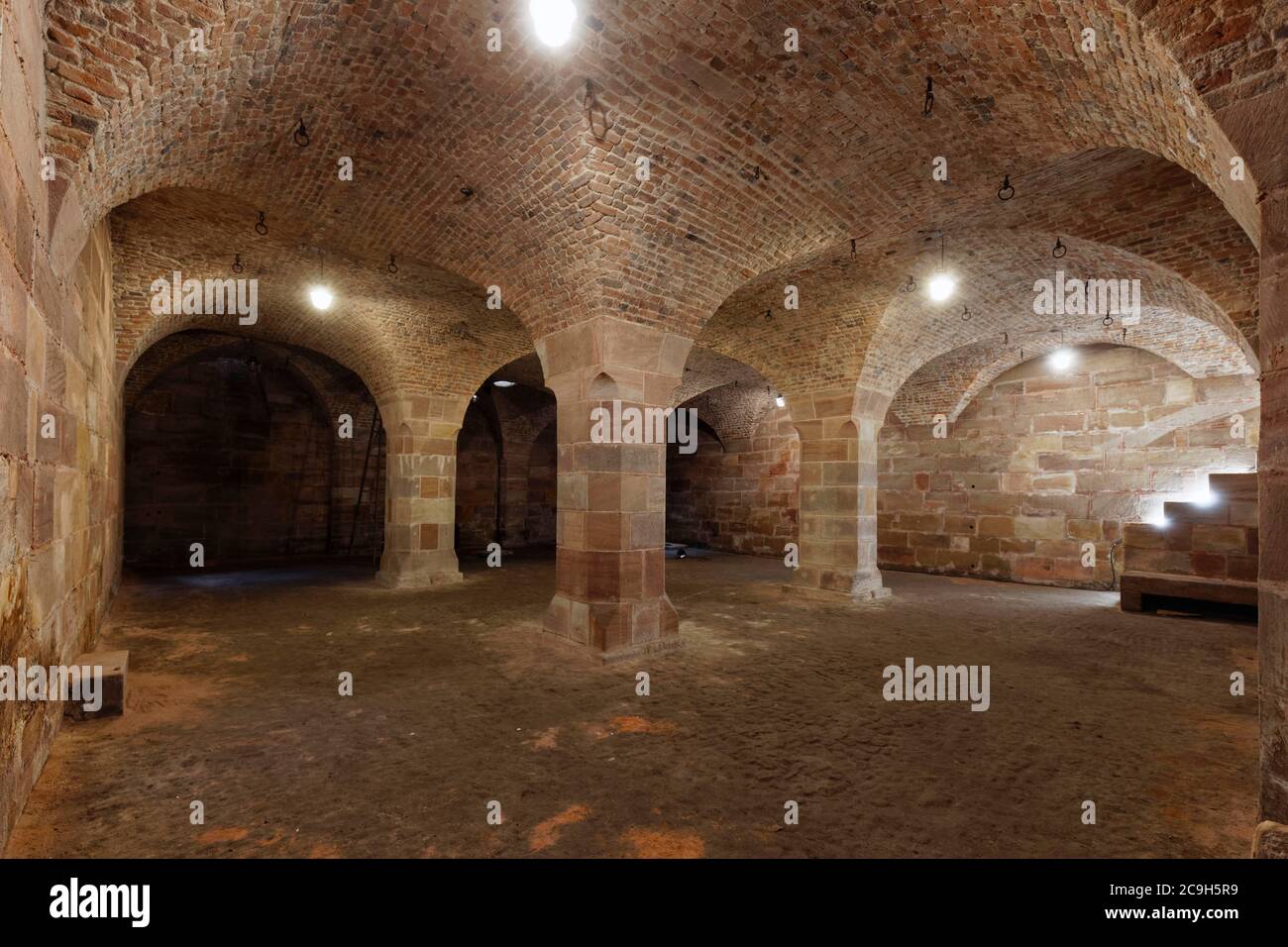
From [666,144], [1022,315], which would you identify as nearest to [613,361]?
[666,144]

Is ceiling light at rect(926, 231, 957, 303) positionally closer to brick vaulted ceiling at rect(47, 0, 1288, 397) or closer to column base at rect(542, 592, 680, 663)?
brick vaulted ceiling at rect(47, 0, 1288, 397)

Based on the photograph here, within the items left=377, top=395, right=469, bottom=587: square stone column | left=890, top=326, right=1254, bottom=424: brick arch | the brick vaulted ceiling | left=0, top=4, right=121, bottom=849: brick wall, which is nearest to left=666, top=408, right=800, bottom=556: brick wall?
left=890, top=326, right=1254, bottom=424: brick arch

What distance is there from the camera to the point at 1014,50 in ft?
10.4

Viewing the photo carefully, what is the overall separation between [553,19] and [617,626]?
402 cm

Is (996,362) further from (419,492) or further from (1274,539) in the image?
(419,492)

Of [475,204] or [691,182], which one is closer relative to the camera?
[691,182]

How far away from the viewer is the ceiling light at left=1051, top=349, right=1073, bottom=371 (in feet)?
30.6

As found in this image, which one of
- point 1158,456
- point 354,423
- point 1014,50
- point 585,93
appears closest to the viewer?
point 1014,50

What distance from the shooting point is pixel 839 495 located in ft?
Answer: 26.9

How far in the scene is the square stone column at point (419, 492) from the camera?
861cm

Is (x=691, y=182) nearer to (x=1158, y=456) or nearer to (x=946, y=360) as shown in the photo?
(x=946, y=360)

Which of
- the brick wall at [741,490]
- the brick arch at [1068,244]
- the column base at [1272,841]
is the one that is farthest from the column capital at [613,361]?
the brick wall at [741,490]

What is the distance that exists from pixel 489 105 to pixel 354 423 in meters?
10.3

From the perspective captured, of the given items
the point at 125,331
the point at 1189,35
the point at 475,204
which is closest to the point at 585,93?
the point at 475,204
